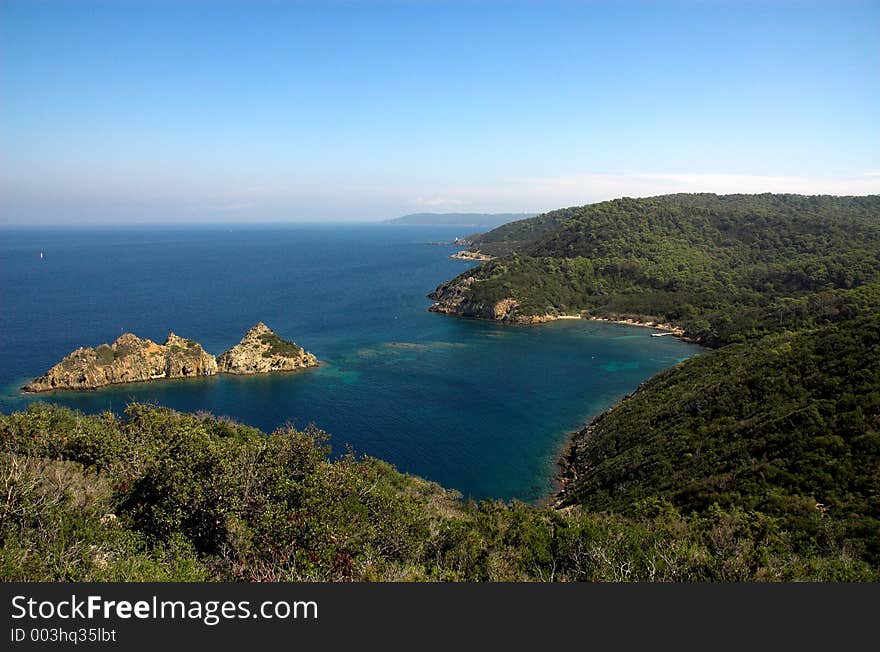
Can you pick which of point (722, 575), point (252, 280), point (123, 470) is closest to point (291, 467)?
point (123, 470)

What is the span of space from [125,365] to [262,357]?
1465cm

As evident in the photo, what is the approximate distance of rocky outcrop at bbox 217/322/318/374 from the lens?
206 ft

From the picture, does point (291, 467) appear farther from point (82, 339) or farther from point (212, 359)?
point (82, 339)

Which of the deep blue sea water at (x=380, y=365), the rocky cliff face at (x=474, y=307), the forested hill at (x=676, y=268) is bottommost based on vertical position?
the deep blue sea water at (x=380, y=365)

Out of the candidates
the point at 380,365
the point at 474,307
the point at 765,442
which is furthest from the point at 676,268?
the point at 765,442

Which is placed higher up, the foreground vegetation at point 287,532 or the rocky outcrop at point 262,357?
the foreground vegetation at point 287,532

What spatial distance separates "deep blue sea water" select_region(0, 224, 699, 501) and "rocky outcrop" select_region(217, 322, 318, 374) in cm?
249

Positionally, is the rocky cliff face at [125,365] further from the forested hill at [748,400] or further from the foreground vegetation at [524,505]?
the forested hill at [748,400]

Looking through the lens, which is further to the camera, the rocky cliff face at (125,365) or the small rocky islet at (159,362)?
the small rocky islet at (159,362)

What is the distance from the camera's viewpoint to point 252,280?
13412cm

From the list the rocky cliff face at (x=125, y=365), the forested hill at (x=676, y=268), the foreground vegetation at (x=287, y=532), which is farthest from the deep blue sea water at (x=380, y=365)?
the foreground vegetation at (x=287, y=532)

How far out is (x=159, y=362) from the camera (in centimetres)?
5966

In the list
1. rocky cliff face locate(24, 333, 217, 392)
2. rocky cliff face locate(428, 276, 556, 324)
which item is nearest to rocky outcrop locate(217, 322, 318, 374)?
rocky cliff face locate(24, 333, 217, 392)

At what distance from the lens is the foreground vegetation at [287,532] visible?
41.4 feet
